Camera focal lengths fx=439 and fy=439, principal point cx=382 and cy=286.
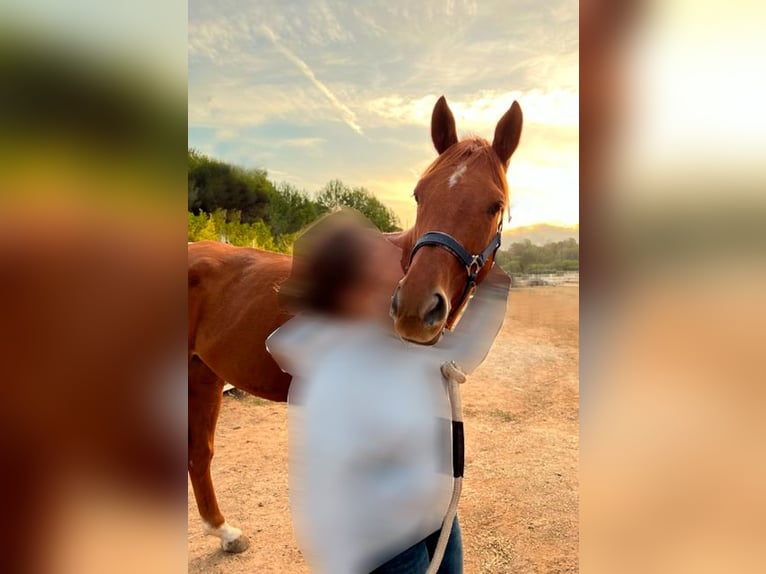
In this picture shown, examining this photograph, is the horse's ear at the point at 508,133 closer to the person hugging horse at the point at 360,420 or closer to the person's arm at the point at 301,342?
the person hugging horse at the point at 360,420

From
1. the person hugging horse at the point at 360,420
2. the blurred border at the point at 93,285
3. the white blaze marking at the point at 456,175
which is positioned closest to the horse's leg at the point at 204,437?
the person hugging horse at the point at 360,420

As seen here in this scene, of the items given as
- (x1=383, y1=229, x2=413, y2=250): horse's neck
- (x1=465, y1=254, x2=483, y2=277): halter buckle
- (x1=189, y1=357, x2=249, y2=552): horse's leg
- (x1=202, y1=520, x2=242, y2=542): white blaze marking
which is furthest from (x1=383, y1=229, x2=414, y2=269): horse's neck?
(x1=202, y1=520, x2=242, y2=542): white blaze marking

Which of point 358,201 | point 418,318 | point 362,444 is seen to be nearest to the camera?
point 362,444

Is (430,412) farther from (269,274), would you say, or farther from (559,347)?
(559,347)

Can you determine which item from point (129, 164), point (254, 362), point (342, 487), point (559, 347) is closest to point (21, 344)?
point (129, 164)

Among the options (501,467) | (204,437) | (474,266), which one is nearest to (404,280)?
(474,266)

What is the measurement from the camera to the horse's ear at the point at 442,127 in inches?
41.7

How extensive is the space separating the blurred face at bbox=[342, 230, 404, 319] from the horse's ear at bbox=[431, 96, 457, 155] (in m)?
0.47

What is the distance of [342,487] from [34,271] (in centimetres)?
44

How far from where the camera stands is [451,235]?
83 centimetres

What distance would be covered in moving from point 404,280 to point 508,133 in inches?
19.5

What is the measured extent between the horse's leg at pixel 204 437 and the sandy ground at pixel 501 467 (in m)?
0.13

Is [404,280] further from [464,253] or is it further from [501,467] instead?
[501,467]

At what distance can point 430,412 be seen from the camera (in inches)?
24.5
